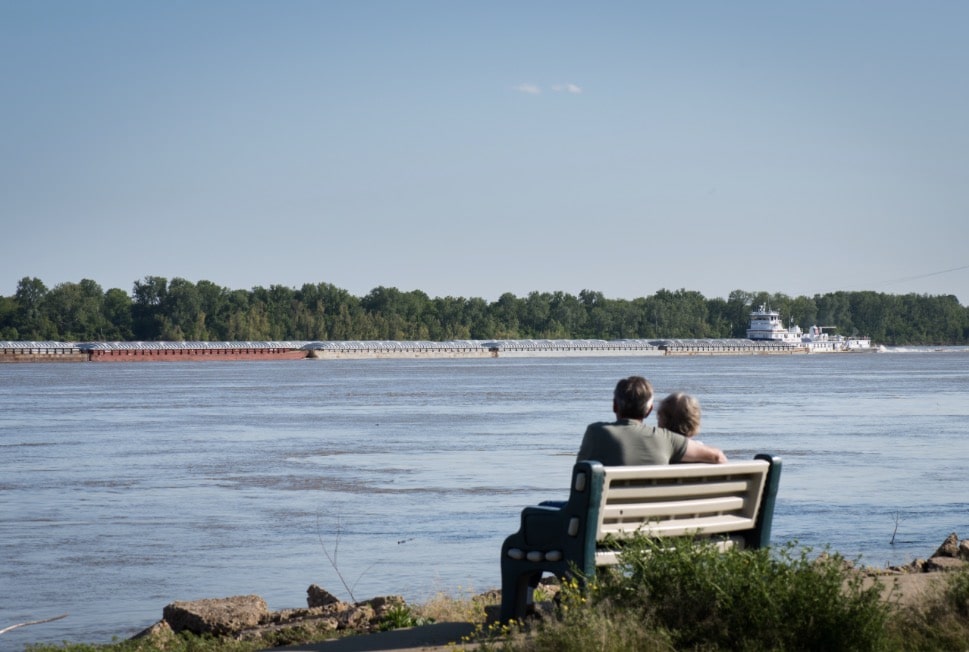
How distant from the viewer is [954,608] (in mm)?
8320

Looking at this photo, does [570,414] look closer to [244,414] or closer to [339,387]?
[244,414]

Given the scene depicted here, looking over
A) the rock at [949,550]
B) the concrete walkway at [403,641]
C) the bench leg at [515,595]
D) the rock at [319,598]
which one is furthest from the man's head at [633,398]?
the rock at [949,550]

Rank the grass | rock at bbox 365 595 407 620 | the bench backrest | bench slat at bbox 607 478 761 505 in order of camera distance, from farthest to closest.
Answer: rock at bbox 365 595 407 620, bench slat at bbox 607 478 761 505, the bench backrest, the grass

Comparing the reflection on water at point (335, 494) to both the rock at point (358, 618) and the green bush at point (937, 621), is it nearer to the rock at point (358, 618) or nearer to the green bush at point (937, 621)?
the rock at point (358, 618)

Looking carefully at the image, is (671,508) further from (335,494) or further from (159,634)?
(335,494)

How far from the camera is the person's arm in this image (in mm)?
8055

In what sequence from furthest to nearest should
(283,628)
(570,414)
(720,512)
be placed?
(570,414) < (283,628) < (720,512)

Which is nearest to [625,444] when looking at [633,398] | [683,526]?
[633,398]

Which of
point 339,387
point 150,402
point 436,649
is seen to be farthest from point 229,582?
point 339,387

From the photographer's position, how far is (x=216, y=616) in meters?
11.0

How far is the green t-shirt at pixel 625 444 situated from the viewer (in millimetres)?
7762

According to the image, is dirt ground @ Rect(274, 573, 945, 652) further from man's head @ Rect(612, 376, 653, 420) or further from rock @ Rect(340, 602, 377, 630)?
man's head @ Rect(612, 376, 653, 420)

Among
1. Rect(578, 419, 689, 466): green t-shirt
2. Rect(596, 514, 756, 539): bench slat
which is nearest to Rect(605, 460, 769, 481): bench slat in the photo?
Rect(578, 419, 689, 466): green t-shirt

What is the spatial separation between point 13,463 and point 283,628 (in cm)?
2093
